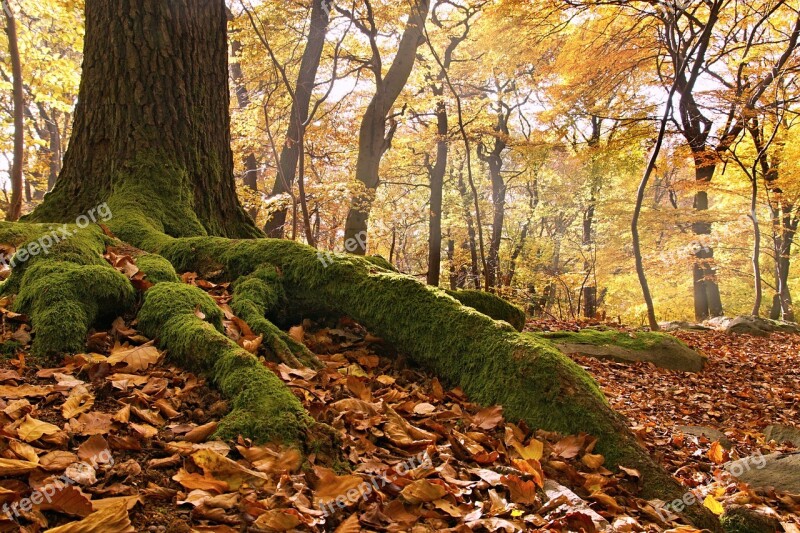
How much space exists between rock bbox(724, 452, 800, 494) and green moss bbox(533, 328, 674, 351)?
3504 millimetres

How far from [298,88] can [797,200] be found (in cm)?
1517

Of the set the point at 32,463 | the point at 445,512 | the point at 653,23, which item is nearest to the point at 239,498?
the point at 32,463

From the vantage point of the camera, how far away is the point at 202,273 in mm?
3748

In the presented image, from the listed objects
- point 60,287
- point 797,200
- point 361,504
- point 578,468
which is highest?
point 797,200

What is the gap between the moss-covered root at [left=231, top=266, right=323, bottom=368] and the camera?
2.96 m

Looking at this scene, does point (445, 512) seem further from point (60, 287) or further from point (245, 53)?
point (245, 53)

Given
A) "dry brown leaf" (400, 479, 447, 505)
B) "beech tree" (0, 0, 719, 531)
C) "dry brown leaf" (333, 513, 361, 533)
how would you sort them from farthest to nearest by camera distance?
"beech tree" (0, 0, 719, 531), "dry brown leaf" (400, 479, 447, 505), "dry brown leaf" (333, 513, 361, 533)

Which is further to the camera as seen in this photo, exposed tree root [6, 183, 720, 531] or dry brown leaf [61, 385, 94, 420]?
exposed tree root [6, 183, 720, 531]

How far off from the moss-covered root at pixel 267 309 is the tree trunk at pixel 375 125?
7469mm

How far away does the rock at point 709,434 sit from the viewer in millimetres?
4098

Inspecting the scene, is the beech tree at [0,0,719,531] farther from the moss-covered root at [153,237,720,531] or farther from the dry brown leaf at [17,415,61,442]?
the dry brown leaf at [17,415,61,442]

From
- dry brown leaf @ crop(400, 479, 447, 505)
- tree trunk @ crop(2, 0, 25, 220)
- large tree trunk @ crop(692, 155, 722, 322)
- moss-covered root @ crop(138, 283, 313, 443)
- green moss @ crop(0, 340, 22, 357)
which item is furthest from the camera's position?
large tree trunk @ crop(692, 155, 722, 322)

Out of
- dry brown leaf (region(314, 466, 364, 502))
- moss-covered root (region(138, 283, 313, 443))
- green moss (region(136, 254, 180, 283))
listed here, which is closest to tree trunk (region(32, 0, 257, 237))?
green moss (region(136, 254, 180, 283))

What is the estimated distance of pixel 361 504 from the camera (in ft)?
5.93
